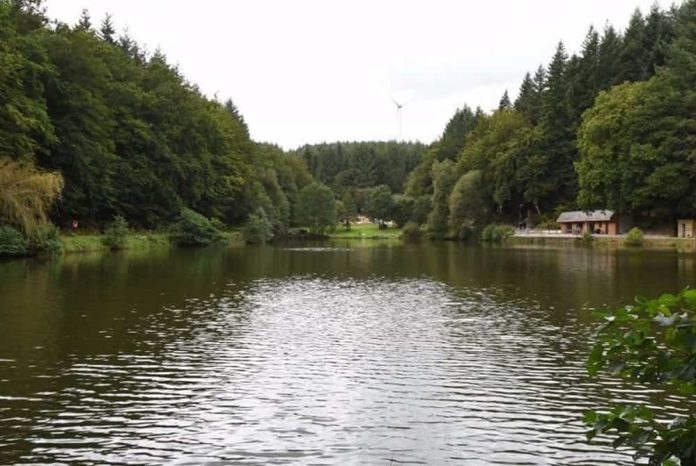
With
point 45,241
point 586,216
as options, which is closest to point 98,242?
point 45,241

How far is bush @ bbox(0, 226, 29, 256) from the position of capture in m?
40.3

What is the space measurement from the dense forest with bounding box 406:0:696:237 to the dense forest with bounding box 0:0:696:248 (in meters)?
0.20

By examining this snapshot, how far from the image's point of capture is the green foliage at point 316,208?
121875mm

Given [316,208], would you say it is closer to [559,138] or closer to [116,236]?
[559,138]

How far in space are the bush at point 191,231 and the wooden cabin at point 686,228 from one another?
165 ft

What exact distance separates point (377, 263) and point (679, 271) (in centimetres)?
1965

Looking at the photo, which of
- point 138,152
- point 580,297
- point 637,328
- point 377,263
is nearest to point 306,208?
point 138,152

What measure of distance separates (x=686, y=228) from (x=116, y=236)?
188 feet

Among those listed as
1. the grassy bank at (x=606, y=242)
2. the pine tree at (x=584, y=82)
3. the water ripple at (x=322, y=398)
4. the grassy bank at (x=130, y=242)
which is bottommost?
the water ripple at (x=322, y=398)

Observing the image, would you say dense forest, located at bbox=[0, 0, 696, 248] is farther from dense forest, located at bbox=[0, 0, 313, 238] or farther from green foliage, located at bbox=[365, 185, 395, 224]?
green foliage, located at bbox=[365, 185, 395, 224]

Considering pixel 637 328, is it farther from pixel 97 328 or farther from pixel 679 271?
pixel 679 271

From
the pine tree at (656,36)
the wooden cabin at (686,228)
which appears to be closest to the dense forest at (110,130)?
the wooden cabin at (686,228)

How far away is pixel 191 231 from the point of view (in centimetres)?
7169

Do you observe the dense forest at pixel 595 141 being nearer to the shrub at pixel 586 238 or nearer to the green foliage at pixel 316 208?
the shrub at pixel 586 238
